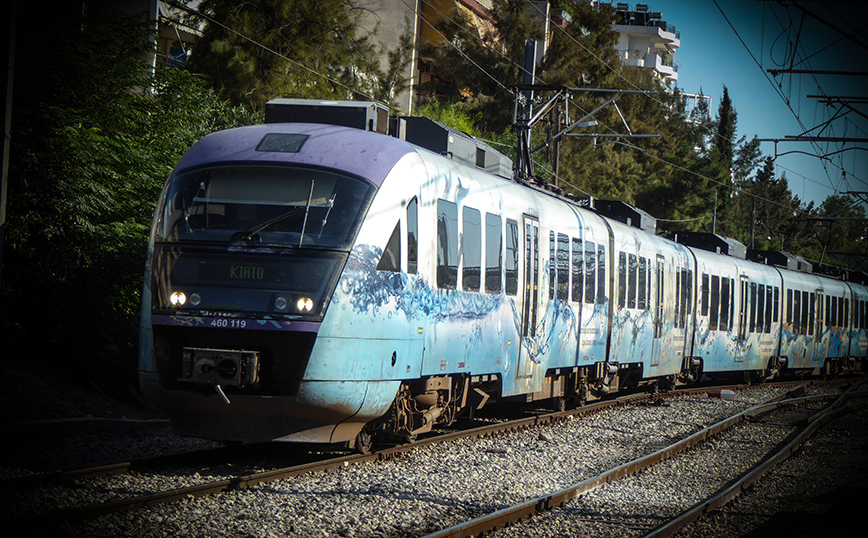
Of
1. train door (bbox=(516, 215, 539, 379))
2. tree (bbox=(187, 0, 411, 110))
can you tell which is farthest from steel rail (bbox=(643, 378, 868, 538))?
tree (bbox=(187, 0, 411, 110))

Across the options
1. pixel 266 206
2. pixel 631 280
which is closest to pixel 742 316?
pixel 631 280

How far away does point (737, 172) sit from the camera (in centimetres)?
9212

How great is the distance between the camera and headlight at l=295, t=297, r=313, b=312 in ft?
27.2

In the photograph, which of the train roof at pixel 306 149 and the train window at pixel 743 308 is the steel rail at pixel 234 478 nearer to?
the train roof at pixel 306 149

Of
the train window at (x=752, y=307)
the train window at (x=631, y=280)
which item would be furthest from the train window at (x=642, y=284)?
the train window at (x=752, y=307)

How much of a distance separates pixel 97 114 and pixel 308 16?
1422 cm

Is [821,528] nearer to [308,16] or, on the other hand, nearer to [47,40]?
[47,40]

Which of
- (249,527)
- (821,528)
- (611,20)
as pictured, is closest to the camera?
(249,527)

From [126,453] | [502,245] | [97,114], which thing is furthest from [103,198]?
[502,245]

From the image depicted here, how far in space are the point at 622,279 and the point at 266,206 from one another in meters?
9.34

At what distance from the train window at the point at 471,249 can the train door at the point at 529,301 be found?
1553 millimetres

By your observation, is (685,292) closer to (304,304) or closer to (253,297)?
(304,304)

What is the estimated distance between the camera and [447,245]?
33.3 feet

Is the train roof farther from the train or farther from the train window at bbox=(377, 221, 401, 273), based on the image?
the train window at bbox=(377, 221, 401, 273)
